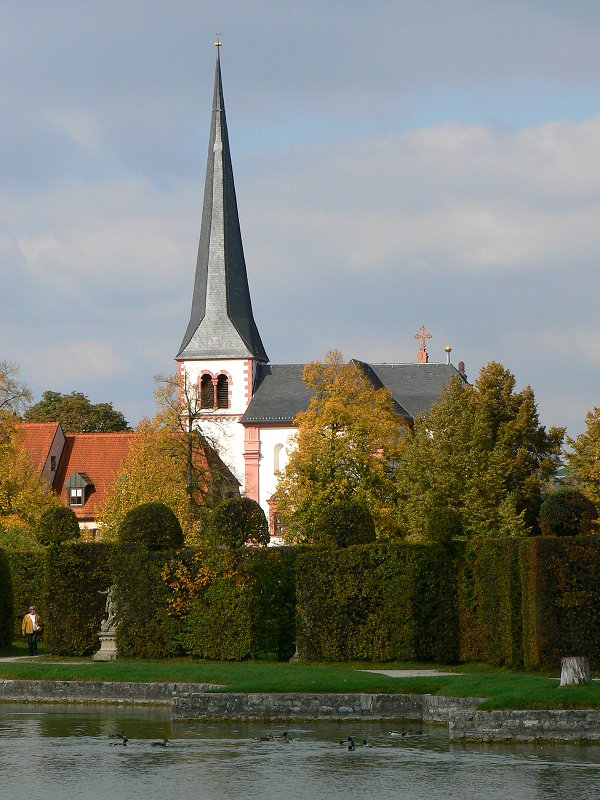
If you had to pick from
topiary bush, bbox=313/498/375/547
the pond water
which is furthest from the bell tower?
the pond water

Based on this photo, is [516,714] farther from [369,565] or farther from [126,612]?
[126,612]

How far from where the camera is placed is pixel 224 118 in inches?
4235

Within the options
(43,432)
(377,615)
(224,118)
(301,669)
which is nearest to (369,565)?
(377,615)

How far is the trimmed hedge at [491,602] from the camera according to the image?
3167cm

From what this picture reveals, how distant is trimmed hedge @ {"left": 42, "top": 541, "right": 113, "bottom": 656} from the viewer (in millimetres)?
39000

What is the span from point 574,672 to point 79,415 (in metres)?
91.4

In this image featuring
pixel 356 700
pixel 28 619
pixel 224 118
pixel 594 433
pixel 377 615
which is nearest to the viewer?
pixel 356 700

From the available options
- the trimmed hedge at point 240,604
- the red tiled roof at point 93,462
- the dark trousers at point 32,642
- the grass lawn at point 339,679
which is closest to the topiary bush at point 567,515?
the grass lawn at point 339,679

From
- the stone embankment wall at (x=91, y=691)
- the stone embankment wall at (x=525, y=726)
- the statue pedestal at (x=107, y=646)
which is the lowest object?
the stone embankment wall at (x=525, y=726)

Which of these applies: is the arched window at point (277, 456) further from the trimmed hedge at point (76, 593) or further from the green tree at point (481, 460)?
the trimmed hedge at point (76, 593)

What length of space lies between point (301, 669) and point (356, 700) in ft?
13.5

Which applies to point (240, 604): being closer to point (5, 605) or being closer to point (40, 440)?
point (5, 605)

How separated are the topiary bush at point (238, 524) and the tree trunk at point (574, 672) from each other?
1346cm

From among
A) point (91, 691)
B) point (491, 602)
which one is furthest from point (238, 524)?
point (91, 691)
